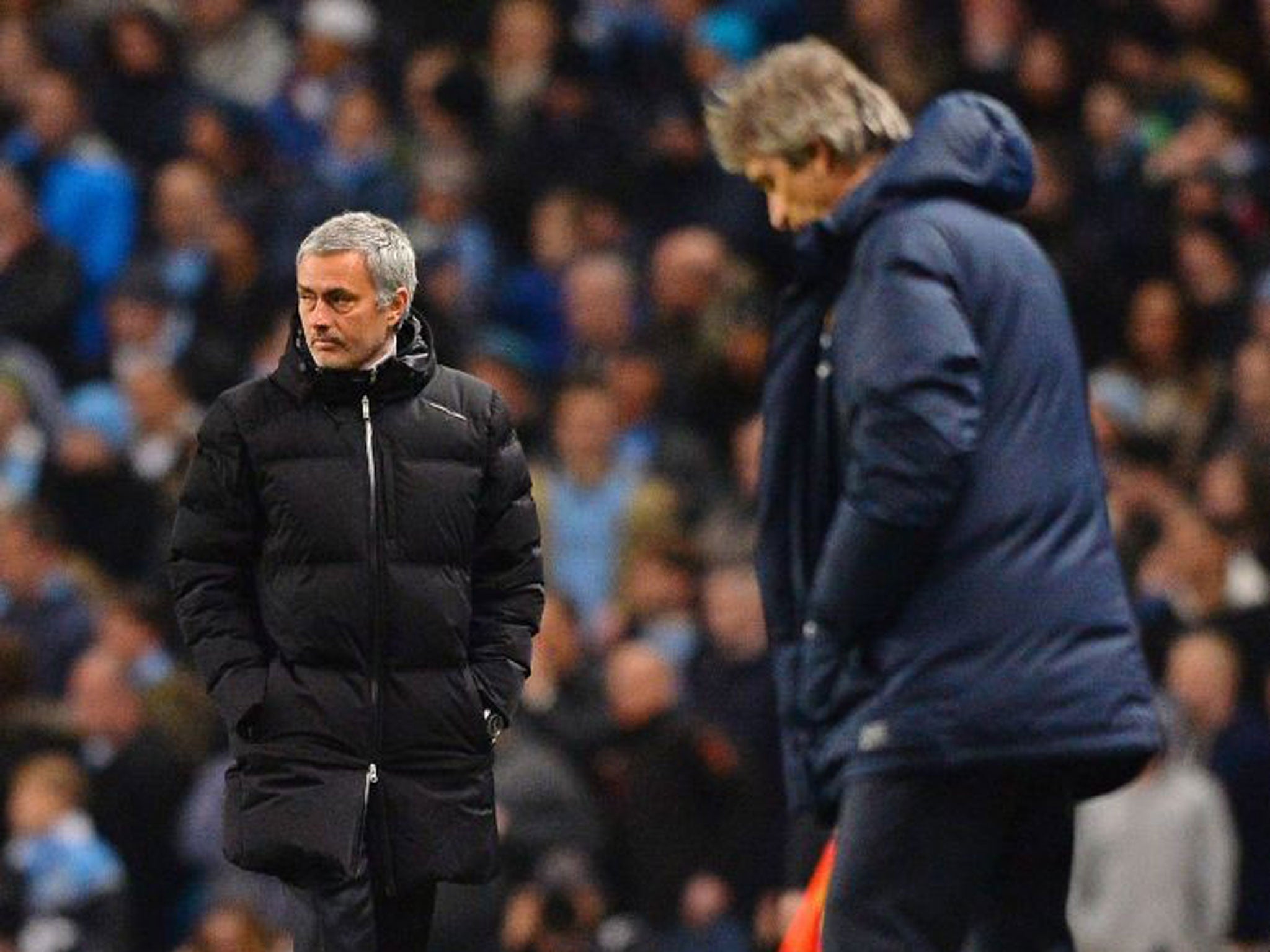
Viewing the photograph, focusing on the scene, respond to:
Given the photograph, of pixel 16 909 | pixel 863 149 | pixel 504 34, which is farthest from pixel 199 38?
pixel 863 149

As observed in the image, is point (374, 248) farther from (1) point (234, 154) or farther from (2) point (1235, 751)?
(1) point (234, 154)

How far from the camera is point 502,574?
5.88 m

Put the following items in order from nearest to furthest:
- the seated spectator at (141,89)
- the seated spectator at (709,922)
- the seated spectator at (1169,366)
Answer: the seated spectator at (709,922), the seated spectator at (1169,366), the seated spectator at (141,89)

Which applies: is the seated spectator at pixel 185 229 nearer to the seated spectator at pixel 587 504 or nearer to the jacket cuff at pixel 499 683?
the seated spectator at pixel 587 504

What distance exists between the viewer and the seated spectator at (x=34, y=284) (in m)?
14.4

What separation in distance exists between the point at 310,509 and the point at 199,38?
432 inches

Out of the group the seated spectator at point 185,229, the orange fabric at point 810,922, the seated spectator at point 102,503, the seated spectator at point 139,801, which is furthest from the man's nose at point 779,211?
the seated spectator at point 185,229

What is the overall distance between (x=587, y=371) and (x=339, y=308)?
7344 mm

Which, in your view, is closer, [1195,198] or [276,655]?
[276,655]

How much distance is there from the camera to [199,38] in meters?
16.3

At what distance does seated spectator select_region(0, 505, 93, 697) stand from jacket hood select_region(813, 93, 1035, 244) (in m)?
6.98

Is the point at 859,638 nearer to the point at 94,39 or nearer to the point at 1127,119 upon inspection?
the point at 1127,119

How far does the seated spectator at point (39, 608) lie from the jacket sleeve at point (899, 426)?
23.1 ft

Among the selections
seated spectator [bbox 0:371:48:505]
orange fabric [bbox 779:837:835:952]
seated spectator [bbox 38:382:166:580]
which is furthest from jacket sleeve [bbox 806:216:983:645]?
seated spectator [bbox 0:371:48:505]
